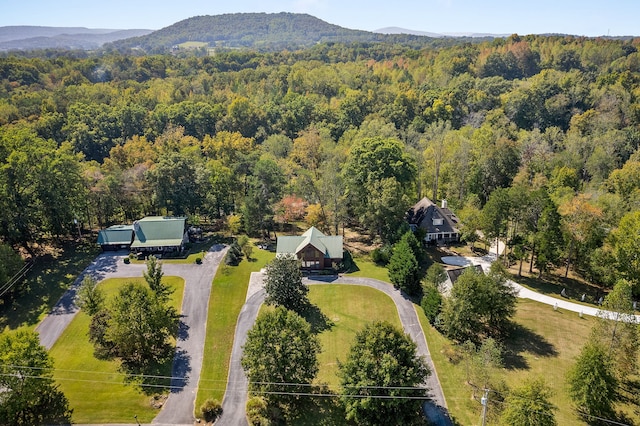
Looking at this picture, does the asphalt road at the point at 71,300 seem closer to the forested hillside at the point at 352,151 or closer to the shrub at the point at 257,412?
the forested hillside at the point at 352,151

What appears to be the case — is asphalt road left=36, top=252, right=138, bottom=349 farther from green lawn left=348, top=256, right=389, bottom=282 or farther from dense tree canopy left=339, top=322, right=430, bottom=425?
dense tree canopy left=339, top=322, right=430, bottom=425

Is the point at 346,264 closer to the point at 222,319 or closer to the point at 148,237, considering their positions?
the point at 222,319

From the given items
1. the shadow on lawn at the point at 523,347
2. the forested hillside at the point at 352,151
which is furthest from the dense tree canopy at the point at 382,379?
the forested hillside at the point at 352,151

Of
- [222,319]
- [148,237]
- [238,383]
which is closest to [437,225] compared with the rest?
[222,319]

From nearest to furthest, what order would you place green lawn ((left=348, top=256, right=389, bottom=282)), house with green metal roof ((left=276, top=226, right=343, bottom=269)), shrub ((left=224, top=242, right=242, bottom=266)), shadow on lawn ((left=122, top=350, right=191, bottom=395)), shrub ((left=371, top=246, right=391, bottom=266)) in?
shadow on lawn ((left=122, top=350, right=191, bottom=395)), green lawn ((left=348, top=256, right=389, bottom=282)), house with green metal roof ((left=276, top=226, right=343, bottom=269)), shrub ((left=224, top=242, right=242, bottom=266)), shrub ((left=371, top=246, right=391, bottom=266))

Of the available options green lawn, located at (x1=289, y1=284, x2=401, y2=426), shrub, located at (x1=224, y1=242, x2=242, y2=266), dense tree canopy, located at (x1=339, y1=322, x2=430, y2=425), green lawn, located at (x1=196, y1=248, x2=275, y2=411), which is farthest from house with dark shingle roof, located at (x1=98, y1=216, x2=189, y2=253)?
dense tree canopy, located at (x1=339, y1=322, x2=430, y2=425)

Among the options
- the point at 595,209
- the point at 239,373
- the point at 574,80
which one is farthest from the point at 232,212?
the point at 574,80
